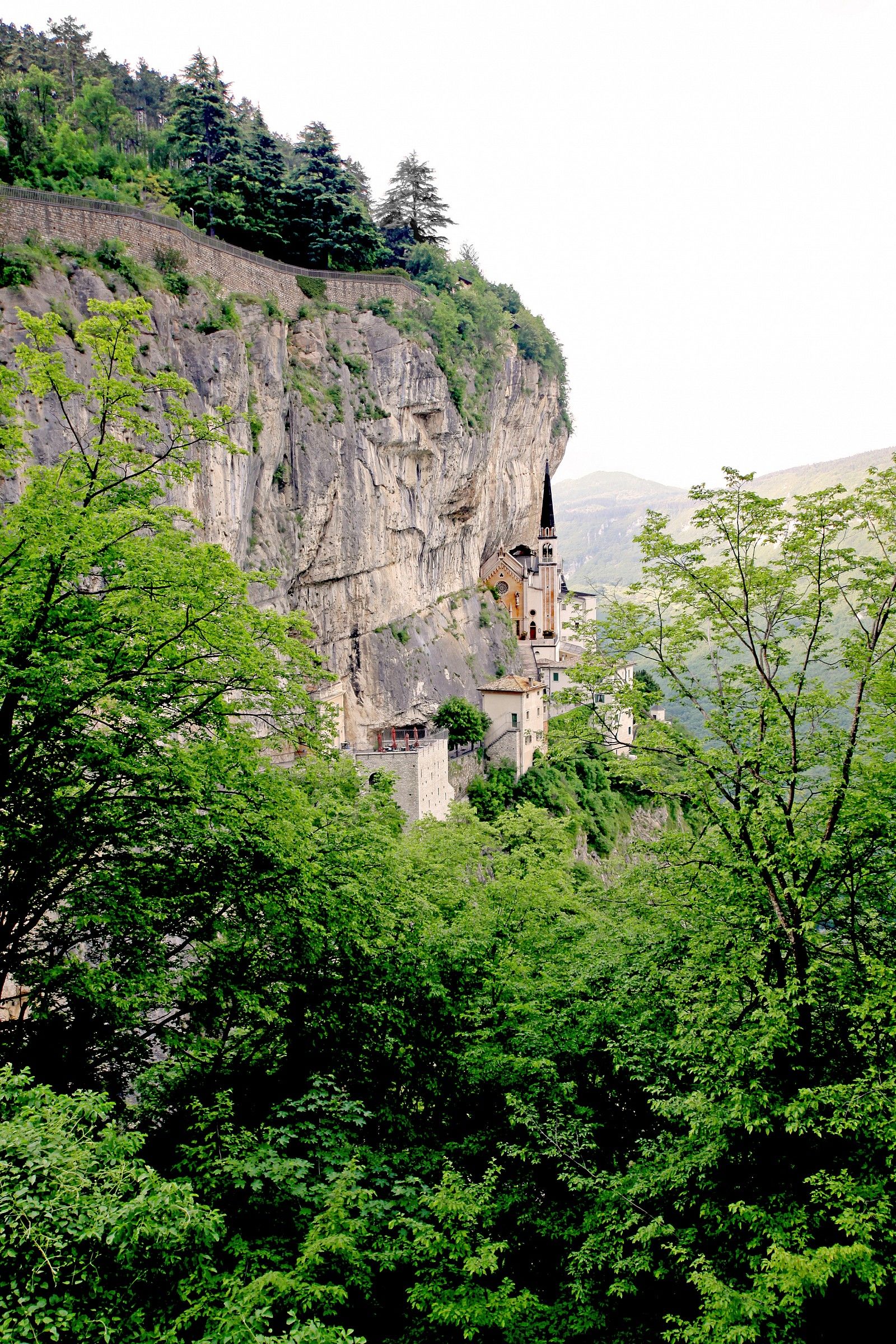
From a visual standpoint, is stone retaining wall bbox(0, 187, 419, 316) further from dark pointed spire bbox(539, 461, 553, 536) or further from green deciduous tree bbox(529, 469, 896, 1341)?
dark pointed spire bbox(539, 461, 553, 536)

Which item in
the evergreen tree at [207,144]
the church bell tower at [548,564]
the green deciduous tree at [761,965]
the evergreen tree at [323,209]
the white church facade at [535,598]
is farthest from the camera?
the church bell tower at [548,564]

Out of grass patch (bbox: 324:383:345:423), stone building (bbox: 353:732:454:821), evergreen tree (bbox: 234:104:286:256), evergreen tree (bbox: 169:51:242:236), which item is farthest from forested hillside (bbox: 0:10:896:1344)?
evergreen tree (bbox: 234:104:286:256)

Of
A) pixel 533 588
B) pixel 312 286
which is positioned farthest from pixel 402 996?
pixel 533 588

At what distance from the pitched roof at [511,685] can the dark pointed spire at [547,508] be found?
20.5m

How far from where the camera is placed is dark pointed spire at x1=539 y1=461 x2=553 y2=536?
225ft

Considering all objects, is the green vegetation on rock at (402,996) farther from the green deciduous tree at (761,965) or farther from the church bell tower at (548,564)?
the church bell tower at (548,564)

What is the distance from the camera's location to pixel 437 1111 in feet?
35.3

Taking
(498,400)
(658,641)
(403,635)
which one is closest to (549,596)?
(498,400)

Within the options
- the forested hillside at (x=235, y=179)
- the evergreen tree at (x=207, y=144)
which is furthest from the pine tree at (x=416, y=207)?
the evergreen tree at (x=207, y=144)

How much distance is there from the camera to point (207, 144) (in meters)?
37.1

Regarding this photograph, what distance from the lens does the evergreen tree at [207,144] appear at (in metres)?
34.8

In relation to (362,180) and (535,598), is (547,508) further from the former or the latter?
(362,180)

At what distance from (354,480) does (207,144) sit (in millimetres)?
16401

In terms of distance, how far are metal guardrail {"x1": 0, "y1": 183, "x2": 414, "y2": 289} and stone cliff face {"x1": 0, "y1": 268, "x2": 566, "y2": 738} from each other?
6.68ft
